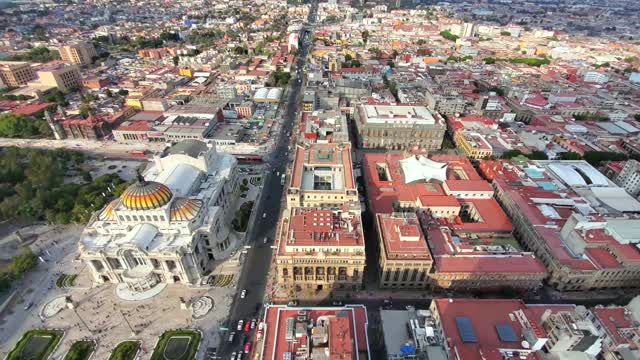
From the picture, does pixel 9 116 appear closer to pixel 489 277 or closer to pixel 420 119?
pixel 420 119

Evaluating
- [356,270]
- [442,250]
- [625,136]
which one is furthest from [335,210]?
[625,136]

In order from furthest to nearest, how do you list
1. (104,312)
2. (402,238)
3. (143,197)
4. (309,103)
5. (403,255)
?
(309,103)
(402,238)
(143,197)
(403,255)
(104,312)

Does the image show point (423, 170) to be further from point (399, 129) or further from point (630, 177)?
point (630, 177)

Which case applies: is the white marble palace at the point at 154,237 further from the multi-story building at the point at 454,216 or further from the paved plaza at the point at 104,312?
the multi-story building at the point at 454,216

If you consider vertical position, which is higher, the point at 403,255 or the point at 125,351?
the point at 403,255

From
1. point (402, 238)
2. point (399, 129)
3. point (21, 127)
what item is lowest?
point (21, 127)

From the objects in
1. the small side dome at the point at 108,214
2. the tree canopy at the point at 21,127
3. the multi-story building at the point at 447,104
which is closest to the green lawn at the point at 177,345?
the small side dome at the point at 108,214

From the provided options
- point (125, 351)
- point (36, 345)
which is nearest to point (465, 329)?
point (125, 351)
